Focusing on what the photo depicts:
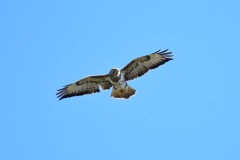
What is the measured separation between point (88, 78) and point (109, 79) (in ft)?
3.08

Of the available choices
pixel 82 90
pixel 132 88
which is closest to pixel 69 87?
pixel 82 90

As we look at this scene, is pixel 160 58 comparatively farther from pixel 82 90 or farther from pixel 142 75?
pixel 82 90

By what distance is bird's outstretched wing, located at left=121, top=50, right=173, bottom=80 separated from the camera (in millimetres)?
29922

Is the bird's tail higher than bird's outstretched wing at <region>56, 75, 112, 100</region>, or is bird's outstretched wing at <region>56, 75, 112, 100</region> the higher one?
bird's outstretched wing at <region>56, 75, 112, 100</region>

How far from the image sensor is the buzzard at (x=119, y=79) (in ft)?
97.1

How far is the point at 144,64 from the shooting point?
98.8 ft

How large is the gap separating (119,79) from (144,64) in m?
1.19

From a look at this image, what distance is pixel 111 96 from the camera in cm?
2970

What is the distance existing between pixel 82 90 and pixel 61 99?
81 cm

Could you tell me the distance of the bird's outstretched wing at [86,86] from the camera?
30250 millimetres

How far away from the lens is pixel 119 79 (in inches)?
1159

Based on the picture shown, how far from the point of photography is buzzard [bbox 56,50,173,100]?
29.6 m

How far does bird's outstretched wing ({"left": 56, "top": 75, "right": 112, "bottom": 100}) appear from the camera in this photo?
1191 inches

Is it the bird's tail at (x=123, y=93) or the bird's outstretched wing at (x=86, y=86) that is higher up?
the bird's outstretched wing at (x=86, y=86)
